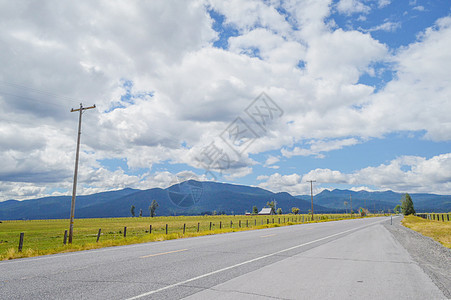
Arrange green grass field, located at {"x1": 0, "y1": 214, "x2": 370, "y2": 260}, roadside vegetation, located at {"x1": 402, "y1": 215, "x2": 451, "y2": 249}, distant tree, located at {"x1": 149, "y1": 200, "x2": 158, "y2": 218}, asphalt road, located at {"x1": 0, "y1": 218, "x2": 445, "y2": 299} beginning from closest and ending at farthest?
asphalt road, located at {"x1": 0, "y1": 218, "x2": 445, "y2": 299}
green grass field, located at {"x1": 0, "y1": 214, "x2": 370, "y2": 260}
roadside vegetation, located at {"x1": 402, "y1": 215, "x2": 451, "y2": 249}
distant tree, located at {"x1": 149, "y1": 200, "x2": 158, "y2": 218}

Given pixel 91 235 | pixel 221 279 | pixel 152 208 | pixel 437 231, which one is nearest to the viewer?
pixel 221 279

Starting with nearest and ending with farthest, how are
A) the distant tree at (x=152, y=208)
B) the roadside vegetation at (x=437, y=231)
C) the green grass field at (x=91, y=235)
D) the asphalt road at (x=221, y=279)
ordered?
the asphalt road at (x=221, y=279), the green grass field at (x=91, y=235), the roadside vegetation at (x=437, y=231), the distant tree at (x=152, y=208)

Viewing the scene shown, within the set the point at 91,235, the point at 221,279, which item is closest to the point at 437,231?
the point at 221,279

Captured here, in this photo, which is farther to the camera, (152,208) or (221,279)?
(152,208)

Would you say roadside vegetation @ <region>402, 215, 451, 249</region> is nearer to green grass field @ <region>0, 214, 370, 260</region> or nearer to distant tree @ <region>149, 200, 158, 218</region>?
green grass field @ <region>0, 214, 370, 260</region>

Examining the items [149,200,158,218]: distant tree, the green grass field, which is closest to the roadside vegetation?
the green grass field

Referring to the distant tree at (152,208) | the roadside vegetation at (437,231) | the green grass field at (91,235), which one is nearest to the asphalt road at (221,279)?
the green grass field at (91,235)

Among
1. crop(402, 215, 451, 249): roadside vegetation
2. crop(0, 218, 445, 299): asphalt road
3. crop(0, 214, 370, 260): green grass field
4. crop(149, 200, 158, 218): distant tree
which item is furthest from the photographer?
crop(149, 200, 158, 218): distant tree

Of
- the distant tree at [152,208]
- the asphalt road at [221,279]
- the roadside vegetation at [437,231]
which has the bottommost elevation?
the distant tree at [152,208]

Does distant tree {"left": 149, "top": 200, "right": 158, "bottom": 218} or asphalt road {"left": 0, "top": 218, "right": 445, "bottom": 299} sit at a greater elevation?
asphalt road {"left": 0, "top": 218, "right": 445, "bottom": 299}

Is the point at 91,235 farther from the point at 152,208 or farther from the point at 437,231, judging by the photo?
the point at 152,208

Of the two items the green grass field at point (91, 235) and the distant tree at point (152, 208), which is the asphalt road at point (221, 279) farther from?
the distant tree at point (152, 208)

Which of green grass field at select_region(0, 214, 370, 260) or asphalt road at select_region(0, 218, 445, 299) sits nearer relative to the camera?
asphalt road at select_region(0, 218, 445, 299)

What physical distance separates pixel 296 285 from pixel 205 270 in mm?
2580
